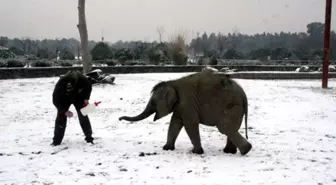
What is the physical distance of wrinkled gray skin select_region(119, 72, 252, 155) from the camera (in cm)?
752

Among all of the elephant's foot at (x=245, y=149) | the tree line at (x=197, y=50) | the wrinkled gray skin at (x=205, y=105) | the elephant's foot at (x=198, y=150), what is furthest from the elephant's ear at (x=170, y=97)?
the tree line at (x=197, y=50)

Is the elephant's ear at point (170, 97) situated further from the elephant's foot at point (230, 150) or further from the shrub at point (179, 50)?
the shrub at point (179, 50)

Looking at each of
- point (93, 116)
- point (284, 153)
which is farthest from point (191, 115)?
point (93, 116)

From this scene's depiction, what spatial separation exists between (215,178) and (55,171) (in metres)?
2.56

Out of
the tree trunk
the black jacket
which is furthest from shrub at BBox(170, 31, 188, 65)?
the black jacket

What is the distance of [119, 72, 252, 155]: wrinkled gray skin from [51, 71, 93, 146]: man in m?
1.40

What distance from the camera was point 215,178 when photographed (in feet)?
20.4

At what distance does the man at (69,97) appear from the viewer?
27.4ft

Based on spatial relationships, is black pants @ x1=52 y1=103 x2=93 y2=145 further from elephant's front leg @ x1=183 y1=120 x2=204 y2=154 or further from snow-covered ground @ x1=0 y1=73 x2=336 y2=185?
elephant's front leg @ x1=183 y1=120 x2=204 y2=154

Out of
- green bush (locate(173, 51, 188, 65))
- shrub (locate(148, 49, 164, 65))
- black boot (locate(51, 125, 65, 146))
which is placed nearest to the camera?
black boot (locate(51, 125, 65, 146))

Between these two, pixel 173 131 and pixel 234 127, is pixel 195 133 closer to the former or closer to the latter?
pixel 173 131

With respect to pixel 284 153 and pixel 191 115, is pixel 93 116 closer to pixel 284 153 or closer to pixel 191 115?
pixel 191 115

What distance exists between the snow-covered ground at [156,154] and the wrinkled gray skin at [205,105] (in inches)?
14.7

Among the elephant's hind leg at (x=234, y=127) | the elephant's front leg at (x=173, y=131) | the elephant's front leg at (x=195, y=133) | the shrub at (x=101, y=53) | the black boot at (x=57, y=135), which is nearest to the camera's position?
the elephant's hind leg at (x=234, y=127)
